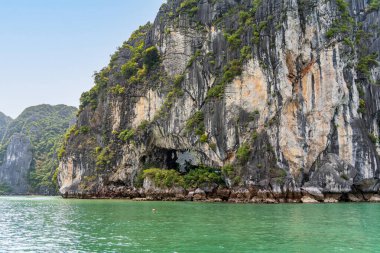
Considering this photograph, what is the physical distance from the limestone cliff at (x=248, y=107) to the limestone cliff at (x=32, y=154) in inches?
1450

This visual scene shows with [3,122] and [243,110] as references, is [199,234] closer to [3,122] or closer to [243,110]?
[243,110]

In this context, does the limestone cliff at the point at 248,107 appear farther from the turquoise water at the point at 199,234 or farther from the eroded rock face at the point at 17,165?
the eroded rock face at the point at 17,165

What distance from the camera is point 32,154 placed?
93500mm

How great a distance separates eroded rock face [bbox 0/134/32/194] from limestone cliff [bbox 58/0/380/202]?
4382cm

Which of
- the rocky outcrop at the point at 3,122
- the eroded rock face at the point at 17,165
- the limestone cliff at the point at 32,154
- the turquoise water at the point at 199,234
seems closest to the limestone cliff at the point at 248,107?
the turquoise water at the point at 199,234

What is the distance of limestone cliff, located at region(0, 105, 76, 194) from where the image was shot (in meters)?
85.1

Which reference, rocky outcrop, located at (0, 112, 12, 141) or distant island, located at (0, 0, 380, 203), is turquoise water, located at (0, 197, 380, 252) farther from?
rocky outcrop, located at (0, 112, 12, 141)

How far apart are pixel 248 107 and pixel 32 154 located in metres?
69.7

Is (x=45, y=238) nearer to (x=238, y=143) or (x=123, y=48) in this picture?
(x=238, y=143)

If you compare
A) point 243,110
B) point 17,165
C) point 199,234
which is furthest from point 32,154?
point 199,234

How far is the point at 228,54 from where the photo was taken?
132ft

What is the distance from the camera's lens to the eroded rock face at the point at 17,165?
3450 inches

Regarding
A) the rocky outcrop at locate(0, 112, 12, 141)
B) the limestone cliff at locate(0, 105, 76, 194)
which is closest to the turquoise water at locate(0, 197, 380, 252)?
the limestone cliff at locate(0, 105, 76, 194)

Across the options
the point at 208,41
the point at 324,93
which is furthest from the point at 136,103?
the point at 324,93
